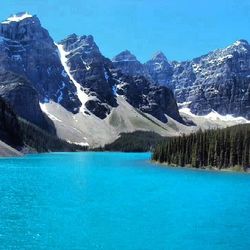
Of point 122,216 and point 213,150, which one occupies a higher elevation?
point 213,150

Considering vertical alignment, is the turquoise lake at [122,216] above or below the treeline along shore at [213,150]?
below

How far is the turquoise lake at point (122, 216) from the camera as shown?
44.7 metres

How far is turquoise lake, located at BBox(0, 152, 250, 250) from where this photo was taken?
4466cm

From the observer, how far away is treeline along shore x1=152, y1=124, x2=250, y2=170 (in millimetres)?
139000

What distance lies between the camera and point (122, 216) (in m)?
57.0

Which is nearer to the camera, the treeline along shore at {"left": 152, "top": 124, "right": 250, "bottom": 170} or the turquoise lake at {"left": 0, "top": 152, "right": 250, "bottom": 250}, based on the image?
the turquoise lake at {"left": 0, "top": 152, "right": 250, "bottom": 250}

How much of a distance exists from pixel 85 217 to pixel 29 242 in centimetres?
1258

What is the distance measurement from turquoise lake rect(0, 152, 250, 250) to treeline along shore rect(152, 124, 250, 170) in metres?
45.0

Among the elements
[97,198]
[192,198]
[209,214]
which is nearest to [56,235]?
[209,214]

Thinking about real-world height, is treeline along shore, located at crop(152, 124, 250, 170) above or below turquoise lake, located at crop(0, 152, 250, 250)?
above

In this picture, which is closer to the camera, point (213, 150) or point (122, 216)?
point (122, 216)

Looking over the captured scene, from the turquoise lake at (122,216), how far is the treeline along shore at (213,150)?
45.0 m

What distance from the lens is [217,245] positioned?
146ft

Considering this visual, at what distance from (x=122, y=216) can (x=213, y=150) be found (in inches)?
3604
